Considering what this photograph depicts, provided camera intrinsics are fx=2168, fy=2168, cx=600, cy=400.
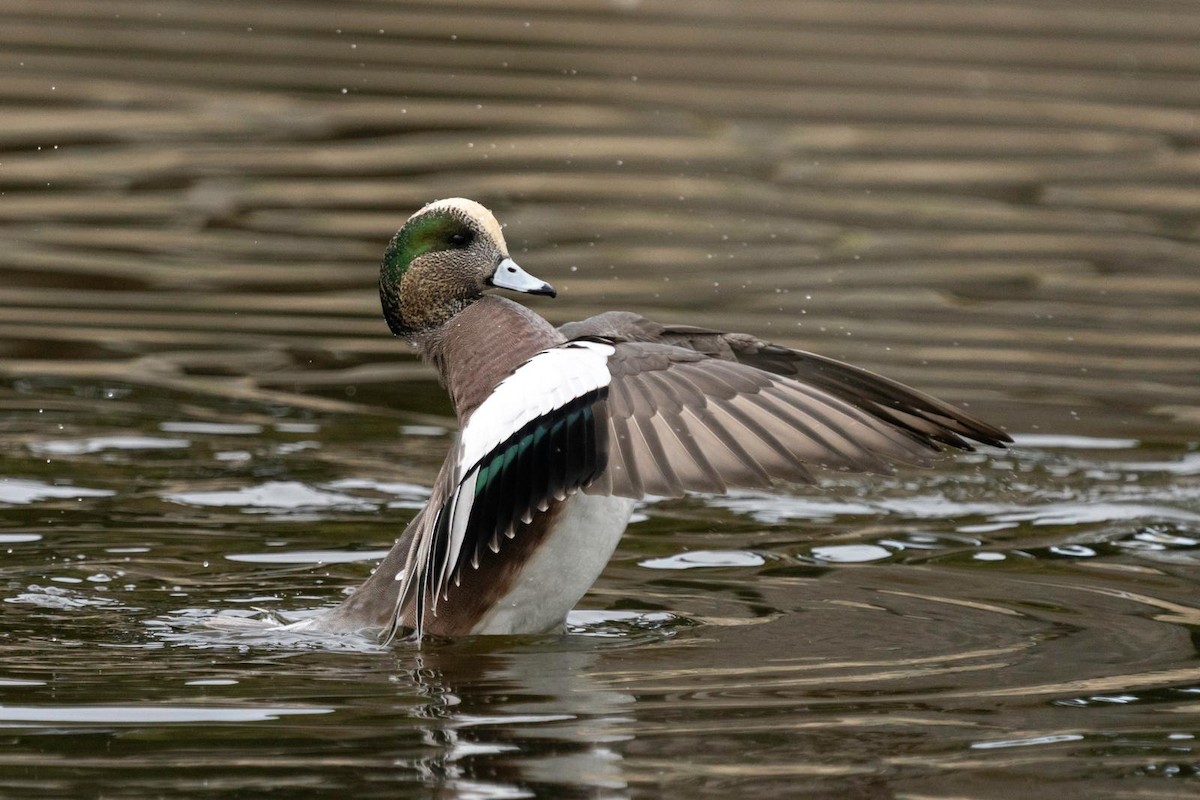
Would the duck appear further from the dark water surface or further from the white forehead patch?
the dark water surface

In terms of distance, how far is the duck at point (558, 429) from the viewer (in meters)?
5.16

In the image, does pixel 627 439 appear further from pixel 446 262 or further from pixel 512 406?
pixel 446 262

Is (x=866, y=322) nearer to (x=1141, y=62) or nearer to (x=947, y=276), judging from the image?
(x=947, y=276)

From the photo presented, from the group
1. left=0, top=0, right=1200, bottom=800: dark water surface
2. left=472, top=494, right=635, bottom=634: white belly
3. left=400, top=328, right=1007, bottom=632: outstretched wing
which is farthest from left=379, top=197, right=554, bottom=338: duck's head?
left=0, top=0, right=1200, bottom=800: dark water surface

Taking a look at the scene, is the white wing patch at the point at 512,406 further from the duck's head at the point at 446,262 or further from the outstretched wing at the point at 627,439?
the duck's head at the point at 446,262

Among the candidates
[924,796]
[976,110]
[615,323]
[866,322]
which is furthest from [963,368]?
[976,110]

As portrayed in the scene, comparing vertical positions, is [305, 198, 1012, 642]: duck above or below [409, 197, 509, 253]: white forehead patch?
below

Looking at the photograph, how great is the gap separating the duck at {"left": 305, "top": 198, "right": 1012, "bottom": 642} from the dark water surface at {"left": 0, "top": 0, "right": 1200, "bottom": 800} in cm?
23

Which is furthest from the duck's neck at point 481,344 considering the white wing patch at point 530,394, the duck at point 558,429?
the white wing patch at point 530,394

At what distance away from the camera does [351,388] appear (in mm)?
8648

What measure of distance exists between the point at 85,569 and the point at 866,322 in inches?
177

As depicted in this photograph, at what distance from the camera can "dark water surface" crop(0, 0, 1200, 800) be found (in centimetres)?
481

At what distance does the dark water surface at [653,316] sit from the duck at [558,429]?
225 millimetres

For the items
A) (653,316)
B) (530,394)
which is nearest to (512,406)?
(530,394)
